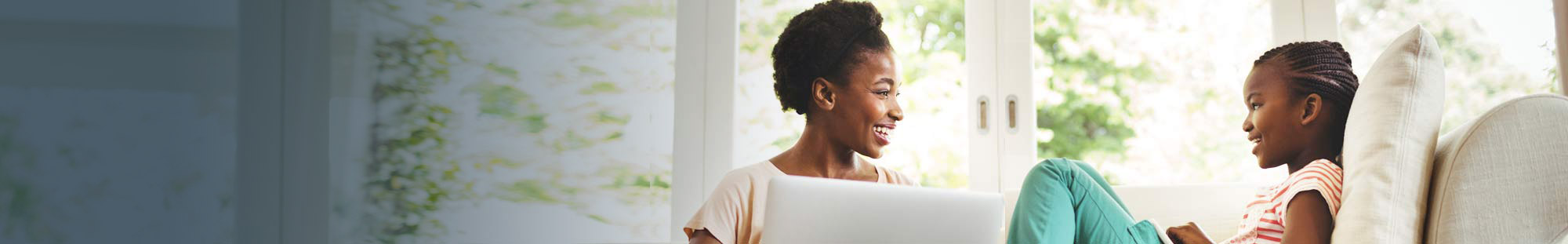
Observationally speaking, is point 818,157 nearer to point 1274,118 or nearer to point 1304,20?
point 1274,118

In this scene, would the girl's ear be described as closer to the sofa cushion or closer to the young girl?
the young girl

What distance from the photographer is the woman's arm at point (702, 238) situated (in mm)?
1308

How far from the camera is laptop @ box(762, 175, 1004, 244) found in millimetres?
898

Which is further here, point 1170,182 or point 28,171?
point 1170,182

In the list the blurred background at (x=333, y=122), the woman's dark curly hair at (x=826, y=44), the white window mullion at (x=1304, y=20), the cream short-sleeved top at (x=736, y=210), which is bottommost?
the cream short-sleeved top at (x=736, y=210)

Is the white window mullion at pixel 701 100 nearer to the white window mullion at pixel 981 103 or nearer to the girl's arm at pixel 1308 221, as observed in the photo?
the white window mullion at pixel 981 103

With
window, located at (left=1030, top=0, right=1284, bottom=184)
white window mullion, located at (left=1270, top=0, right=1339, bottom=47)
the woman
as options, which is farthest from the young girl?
white window mullion, located at (left=1270, top=0, right=1339, bottom=47)

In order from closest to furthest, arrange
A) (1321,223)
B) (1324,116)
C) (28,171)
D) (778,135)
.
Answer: (28,171) → (1321,223) → (1324,116) → (778,135)

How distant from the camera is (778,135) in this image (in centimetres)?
222

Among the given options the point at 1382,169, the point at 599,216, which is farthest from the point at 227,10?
the point at 1382,169

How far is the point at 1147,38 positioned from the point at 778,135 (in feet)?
3.57

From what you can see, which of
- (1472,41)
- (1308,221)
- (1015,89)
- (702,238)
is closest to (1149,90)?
(1015,89)

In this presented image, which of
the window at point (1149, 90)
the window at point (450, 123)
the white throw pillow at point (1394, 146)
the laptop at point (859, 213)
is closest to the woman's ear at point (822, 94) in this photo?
the laptop at point (859, 213)

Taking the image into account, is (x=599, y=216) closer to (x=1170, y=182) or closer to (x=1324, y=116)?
(x=1324, y=116)
